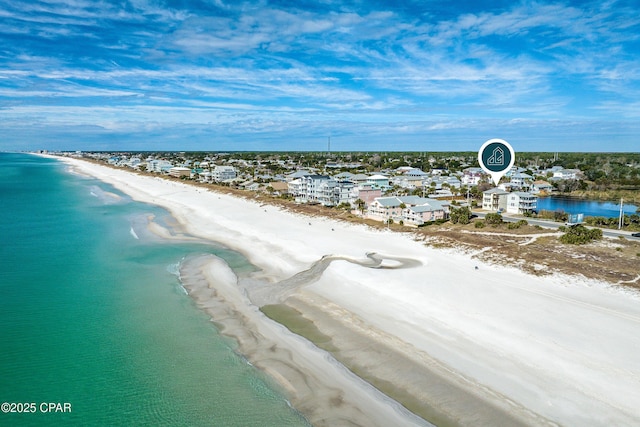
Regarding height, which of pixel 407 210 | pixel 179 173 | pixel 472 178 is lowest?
pixel 407 210

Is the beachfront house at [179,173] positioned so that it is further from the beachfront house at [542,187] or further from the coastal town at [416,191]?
the beachfront house at [542,187]

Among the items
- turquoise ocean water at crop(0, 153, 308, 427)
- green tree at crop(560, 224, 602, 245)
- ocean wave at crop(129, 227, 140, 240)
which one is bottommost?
turquoise ocean water at crop(0, 153, 308, 427)

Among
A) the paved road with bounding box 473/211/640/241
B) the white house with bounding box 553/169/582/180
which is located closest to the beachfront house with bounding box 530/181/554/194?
the white house with bounding box 553/169/582/180

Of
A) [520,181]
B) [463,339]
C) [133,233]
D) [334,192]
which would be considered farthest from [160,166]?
[463,339]

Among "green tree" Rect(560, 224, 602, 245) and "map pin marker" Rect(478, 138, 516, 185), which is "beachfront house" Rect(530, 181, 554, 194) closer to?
"green tree" Rect(560, 224, 602, 245)

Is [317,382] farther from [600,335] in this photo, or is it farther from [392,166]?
[392,166]

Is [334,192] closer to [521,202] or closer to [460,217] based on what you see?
[460,217]

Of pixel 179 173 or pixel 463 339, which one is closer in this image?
pixel 463 339
